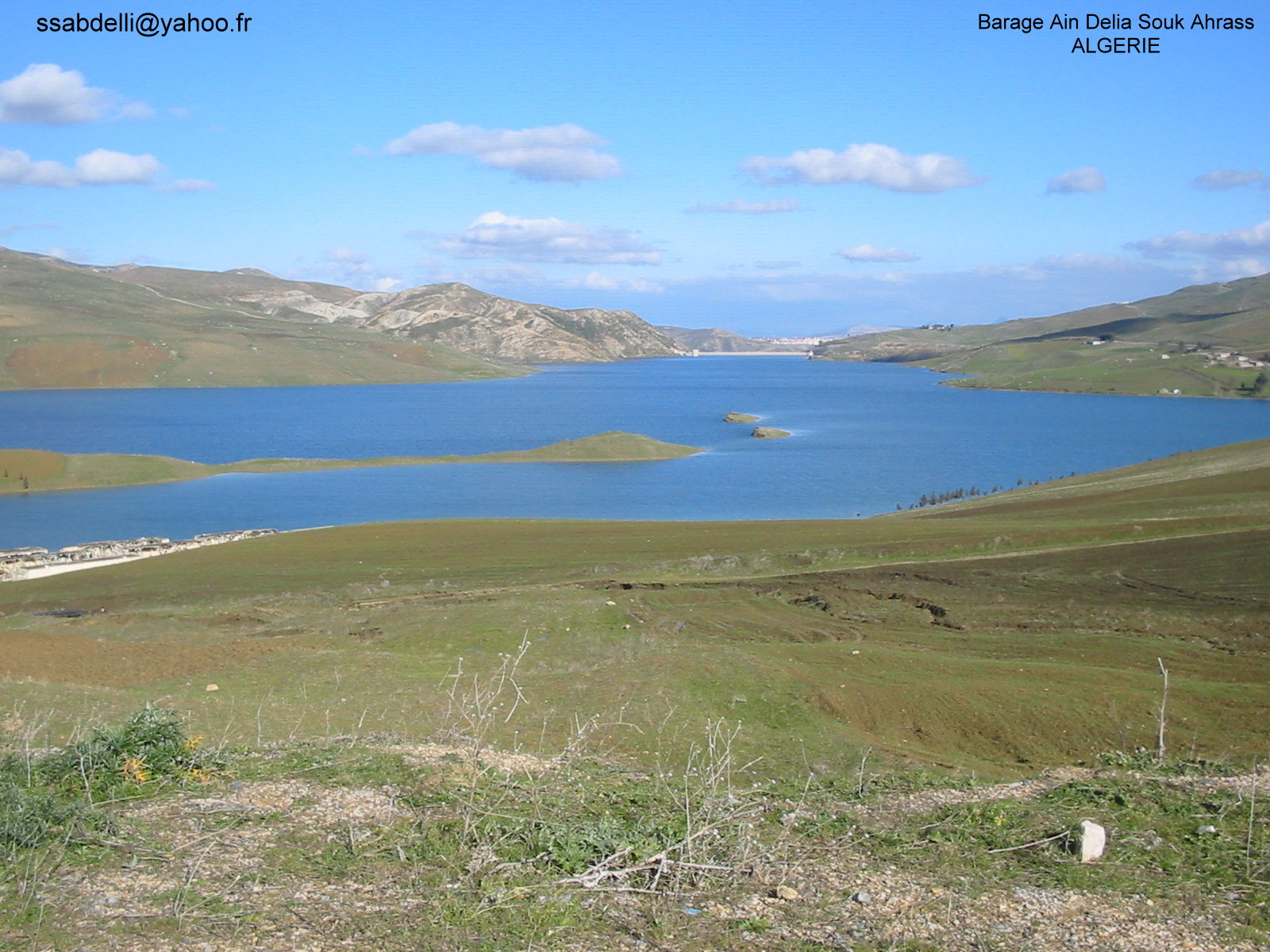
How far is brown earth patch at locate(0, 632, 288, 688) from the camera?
17.8 m

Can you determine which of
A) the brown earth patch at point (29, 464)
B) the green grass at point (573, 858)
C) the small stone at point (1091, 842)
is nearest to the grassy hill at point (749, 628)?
the green grass at point (573, 858)

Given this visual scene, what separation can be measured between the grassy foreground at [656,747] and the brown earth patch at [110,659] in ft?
0.39

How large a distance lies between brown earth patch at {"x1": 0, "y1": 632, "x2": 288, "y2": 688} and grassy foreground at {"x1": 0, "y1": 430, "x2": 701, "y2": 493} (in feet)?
181

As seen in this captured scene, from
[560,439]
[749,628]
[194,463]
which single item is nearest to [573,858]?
[749,628]

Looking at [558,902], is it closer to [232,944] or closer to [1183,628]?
[232,944]

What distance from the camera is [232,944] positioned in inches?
247

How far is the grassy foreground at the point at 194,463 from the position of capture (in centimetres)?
7094

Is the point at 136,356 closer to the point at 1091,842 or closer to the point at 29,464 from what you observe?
the point at 29,464

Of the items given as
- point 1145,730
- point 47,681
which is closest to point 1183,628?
point 1145,730

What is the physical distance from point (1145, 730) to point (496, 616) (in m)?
14.0

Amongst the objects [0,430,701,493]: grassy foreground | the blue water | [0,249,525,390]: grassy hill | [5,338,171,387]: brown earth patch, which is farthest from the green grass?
[5,338,171,387]: brown earth patch

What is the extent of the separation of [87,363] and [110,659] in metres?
164

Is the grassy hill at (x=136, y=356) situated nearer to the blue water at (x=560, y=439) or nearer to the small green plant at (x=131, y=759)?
the blue water at (x=560, y=439)

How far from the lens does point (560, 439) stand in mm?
105875
